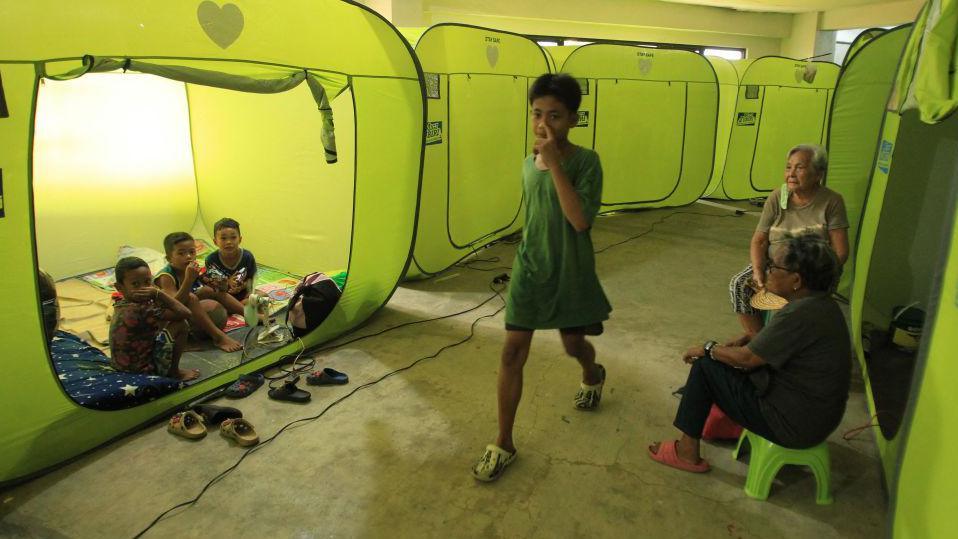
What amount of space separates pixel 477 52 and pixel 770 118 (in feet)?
14.1

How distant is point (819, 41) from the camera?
34.6ft

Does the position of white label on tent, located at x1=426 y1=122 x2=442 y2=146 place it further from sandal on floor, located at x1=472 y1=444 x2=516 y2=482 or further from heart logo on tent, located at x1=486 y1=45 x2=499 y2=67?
sandal on floor, located at x1=472 y1=444 x2=516 y2=482

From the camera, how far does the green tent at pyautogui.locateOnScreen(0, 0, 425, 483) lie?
1.90 meters

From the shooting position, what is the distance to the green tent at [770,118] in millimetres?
6676

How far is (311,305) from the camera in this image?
3131 millimetres

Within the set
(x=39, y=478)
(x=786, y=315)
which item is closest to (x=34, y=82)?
(x=39, y=478)

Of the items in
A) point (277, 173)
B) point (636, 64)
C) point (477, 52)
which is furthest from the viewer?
point (636, 64)

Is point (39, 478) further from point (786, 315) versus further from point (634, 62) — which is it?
point (634, 62)

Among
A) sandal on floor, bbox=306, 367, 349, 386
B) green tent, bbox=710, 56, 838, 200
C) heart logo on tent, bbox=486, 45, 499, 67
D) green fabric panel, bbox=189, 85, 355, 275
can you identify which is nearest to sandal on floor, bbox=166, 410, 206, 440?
Result: sandal on floor, bbox=306, 367, 349, 386

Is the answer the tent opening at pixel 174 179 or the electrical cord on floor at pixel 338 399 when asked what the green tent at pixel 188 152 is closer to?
the tent opening at pixel 174 179

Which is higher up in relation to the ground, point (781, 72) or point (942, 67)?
point (781, 72)

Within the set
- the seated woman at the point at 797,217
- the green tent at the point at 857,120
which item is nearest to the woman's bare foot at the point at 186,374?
the seated woman at the point at 797,217

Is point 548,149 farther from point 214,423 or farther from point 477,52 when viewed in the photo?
point 477,52

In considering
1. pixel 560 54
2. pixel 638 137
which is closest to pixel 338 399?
pixel 560 54
